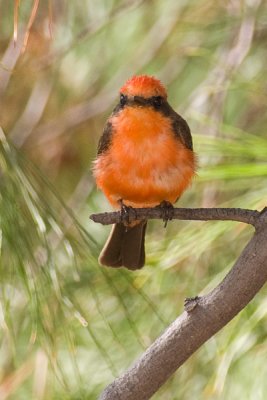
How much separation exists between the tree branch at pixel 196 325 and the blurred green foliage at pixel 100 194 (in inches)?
8.9

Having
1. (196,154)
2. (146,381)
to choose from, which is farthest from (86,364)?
(146,381)

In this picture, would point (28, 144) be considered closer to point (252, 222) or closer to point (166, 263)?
point (166, 263)

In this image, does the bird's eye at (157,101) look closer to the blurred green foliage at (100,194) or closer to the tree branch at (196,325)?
the blurred green foliage at (100,194)

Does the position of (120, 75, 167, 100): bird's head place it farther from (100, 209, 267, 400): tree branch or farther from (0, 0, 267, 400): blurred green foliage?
(100, 209, 267, 400): tree branch

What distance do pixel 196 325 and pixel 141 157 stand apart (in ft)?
2.58

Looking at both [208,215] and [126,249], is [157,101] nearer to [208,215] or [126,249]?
[126,249]

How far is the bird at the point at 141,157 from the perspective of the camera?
2287mm

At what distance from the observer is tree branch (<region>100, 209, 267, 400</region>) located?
5.11 feet

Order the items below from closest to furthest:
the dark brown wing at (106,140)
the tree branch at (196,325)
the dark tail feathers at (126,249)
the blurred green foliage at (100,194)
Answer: the tree branch at (196,325) < the blurred green foliage at (100,194) < the dark tail feathers at (126,249) < the dark brown wing at (106,140)

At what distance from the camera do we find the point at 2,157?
6.20 feet

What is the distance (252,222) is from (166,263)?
648 mm

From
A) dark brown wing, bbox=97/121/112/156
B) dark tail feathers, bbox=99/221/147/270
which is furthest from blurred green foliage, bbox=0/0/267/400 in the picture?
dark brown wing, bbox=97/121/112/156

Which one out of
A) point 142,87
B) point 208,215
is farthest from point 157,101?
point 208,215

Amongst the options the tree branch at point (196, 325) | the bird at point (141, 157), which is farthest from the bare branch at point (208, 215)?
the bird at point (141, 157)
